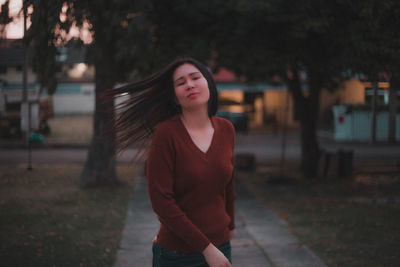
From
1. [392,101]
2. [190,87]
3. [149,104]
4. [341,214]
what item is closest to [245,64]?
[392,101]

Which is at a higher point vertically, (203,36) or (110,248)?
(203,36)

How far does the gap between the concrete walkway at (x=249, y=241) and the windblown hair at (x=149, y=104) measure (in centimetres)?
239

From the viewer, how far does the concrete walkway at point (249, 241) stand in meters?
4.76

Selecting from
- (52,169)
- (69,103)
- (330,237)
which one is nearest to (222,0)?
(330,237)

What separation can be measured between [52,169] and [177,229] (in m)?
10.4

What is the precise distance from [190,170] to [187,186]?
88 mm

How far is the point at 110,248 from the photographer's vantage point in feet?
17.1

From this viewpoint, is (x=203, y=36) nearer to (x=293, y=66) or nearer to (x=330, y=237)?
(x=293, y=66)

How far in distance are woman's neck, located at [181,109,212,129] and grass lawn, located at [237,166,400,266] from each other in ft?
9.92

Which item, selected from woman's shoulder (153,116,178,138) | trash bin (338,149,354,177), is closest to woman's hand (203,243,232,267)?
woman's shoulder (153,116,178,138)

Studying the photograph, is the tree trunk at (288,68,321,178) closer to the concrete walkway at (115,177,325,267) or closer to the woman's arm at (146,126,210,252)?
the concrete walkway at (115,177,325,267)

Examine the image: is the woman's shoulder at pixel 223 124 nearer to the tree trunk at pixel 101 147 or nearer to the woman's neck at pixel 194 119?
the woman's neck at pixel 194 119

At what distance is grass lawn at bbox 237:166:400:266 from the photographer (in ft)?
16.4

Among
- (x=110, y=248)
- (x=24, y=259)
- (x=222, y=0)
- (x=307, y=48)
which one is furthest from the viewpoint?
(x=307, y=48)
